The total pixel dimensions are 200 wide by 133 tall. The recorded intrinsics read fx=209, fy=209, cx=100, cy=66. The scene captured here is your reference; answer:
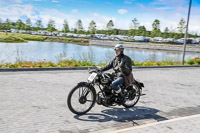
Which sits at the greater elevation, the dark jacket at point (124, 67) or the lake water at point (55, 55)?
the dark jacket at point (124, 67)

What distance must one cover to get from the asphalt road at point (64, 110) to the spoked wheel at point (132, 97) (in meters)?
0.16

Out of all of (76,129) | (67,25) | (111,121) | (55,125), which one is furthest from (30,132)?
(67,25)

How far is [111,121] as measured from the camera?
4.93m

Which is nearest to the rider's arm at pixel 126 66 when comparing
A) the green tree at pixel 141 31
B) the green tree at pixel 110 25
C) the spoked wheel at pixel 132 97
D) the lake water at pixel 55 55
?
the spoked wheel at pixel 132 97

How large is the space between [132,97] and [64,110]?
195cm

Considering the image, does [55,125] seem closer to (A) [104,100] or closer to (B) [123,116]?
(A) [104,100]

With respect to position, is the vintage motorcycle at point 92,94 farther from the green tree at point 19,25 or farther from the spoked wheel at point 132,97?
the green tree at point 19,25

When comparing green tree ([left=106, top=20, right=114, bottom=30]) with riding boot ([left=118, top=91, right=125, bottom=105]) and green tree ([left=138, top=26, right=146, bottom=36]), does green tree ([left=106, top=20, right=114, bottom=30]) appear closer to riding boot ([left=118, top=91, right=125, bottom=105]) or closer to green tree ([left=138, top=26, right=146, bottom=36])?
green tree ([left=138, top=26, right=146, bottom=36])

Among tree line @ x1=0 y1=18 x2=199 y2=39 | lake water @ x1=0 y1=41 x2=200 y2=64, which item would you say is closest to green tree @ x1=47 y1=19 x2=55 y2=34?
tree line @ x1=0 y1=18 x2=199 y2=39

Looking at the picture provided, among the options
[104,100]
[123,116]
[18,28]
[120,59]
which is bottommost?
[123,116]

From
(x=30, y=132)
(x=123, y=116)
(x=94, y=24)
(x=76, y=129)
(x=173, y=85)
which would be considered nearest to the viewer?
(x=30, y=132)

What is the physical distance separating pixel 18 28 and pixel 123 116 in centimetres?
13115

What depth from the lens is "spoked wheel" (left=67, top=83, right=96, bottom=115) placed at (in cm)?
498

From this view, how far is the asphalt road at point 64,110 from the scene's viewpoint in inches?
176
